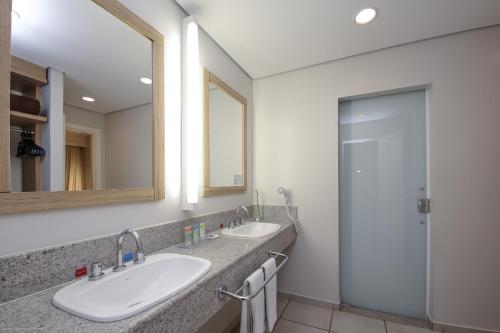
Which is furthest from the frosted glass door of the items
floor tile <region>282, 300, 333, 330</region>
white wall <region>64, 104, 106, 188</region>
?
white wall <region>64, 104, 106, 188</region>

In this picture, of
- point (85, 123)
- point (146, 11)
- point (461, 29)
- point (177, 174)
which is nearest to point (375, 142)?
point (461, 29)

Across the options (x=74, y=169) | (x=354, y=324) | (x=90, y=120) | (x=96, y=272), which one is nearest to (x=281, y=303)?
(x=354, y=324)

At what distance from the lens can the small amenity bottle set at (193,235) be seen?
133 cm

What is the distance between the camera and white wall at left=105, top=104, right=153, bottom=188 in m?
1.11

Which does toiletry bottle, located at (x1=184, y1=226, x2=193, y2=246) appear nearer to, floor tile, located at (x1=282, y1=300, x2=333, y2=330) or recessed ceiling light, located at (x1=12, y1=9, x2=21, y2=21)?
recessed ceiling light, located at (x1=12, y1=9, x2=21, y2=21)

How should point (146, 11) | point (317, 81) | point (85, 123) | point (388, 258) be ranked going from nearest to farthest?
point (85, 123), point (146, 11), point (388, 258), point (317, 81)

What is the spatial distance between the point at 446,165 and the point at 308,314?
1.76m

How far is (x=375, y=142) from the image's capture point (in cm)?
209

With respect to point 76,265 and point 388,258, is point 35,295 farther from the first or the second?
point 388,258

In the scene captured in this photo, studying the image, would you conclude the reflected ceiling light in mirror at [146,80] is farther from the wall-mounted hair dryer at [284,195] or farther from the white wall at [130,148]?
the wall-mounted hair dryer at [284,195]

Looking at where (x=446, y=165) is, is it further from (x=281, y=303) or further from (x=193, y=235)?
(x=193, y=235)

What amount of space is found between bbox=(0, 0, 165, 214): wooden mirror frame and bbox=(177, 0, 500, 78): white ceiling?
45cm

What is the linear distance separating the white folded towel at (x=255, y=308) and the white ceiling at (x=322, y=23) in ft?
5.68

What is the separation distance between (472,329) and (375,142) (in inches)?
64.4
